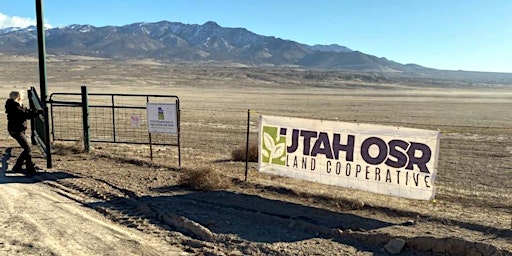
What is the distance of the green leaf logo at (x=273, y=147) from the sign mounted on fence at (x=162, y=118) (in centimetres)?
284

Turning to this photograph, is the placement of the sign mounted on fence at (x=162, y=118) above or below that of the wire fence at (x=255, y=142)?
→ above

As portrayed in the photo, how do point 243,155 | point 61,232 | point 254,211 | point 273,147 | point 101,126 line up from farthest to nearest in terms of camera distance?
point 101,126
point 243,155
point 273,147
point 254,211
point 61,232

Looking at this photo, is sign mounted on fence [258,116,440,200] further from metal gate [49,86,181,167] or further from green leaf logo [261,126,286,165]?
metal gate [49,86,181,167]

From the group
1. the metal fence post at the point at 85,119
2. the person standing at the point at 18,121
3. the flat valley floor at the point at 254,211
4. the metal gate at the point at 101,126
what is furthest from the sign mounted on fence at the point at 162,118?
the person standing at the point at 18,121

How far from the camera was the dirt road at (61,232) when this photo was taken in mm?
6147

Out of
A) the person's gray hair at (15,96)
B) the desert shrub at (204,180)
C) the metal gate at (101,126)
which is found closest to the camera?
A: the desert shrub at (204,180)

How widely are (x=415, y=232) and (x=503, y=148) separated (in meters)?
12.1

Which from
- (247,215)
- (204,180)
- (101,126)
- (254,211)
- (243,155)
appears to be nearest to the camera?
(247,215)

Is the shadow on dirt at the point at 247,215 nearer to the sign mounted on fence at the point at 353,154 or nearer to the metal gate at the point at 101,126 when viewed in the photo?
the sign mounted on fence at the point at 353,154

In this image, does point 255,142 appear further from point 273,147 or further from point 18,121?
point 18,121

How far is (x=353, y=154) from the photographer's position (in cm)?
827

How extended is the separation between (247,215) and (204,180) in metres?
1.75

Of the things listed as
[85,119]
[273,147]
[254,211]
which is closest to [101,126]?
[85,119]

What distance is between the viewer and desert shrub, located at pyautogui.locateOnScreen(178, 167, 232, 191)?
915 cm
